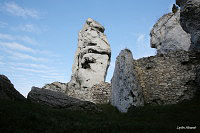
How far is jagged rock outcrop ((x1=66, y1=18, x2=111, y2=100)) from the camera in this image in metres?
34.0

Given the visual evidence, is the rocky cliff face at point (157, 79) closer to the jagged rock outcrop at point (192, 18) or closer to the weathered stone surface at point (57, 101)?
the jagged rock outcrop at point (192, 18)

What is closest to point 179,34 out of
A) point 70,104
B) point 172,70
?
point 172,70

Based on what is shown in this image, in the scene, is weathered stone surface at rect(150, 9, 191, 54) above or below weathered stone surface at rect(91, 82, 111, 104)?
above

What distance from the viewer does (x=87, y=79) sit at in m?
33.9

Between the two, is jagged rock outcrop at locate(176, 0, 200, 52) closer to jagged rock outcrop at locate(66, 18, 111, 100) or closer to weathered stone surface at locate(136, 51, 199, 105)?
weathered stone surface at locate(136, 51, 199, 105)

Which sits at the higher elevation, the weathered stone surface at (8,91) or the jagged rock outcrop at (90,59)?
the jagged rock outcrop at (90,59)

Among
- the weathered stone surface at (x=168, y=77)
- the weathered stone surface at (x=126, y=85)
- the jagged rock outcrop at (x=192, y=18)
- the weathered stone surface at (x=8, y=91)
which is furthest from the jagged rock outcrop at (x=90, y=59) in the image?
the weathered stone surface at (x=8, y=91)

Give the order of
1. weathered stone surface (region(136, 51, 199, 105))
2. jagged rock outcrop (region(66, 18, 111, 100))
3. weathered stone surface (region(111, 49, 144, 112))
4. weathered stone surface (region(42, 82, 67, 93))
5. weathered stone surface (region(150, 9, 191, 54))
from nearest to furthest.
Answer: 1. weathered stone surface (region(111, 49, 144, 112))
2. weathered stone surface (region(136, 51, 199, 105))
3. weathered stone surface (region(150, 9, 191, 54))
4. jagged rock outcrop (region(66, 18, 111, 100))
5. weathered stone surface (region(42, 82, 67, 93))

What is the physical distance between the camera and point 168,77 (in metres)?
16.5

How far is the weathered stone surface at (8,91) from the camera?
12275 mm

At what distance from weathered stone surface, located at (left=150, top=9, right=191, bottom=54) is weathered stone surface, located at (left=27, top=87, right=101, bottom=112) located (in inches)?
791

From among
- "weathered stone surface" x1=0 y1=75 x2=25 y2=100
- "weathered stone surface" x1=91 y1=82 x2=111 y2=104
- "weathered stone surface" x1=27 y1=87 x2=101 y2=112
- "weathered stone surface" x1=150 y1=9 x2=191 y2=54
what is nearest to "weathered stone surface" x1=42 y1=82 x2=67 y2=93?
"weathered stone surface" x1=91 y1=82 x2=111 y2=104

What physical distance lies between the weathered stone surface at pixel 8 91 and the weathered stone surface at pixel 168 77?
1052 cm

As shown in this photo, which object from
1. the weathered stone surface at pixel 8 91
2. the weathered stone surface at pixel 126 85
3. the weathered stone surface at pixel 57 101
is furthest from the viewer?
the weathered stone surface at pixel 126 85
